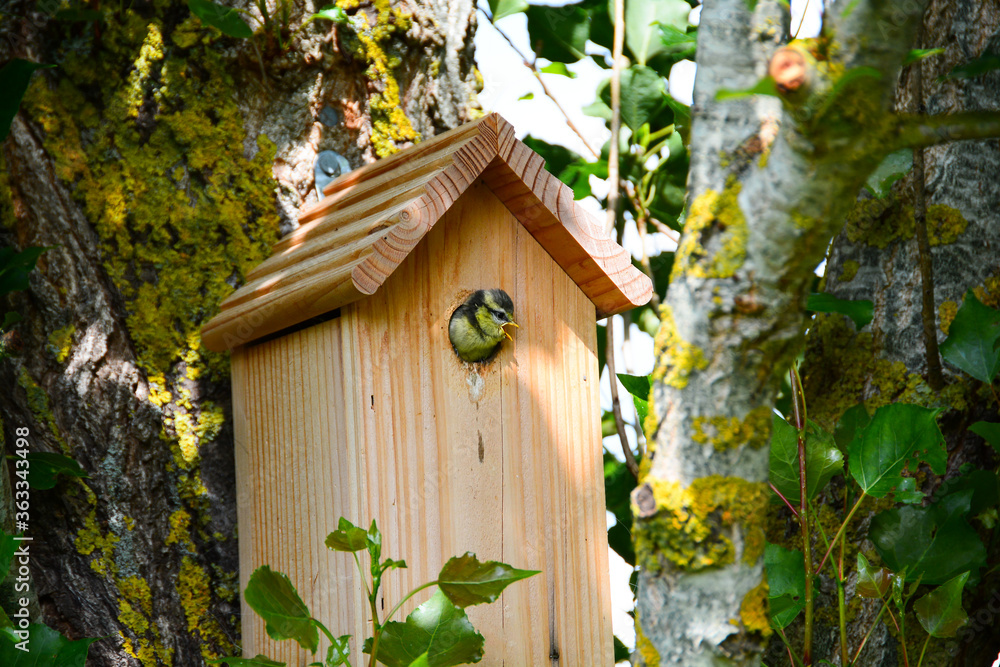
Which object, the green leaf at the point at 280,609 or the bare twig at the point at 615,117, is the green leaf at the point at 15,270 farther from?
the bare twig at the point at 615,117

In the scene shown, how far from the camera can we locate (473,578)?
1008 mm

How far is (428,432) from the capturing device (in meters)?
1.33

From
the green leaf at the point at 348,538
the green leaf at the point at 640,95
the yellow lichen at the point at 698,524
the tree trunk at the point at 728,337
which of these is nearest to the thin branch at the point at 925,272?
the green leaf at the point at 640,95

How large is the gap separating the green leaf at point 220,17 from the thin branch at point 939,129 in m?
1.15

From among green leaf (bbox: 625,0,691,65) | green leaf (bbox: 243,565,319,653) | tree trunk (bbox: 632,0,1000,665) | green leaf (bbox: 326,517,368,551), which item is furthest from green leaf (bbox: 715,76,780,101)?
green leaf (bbox: 625,0,691,65)

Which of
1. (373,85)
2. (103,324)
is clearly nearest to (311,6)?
(373,85)

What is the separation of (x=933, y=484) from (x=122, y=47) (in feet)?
5.87

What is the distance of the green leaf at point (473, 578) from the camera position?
3.29 ft

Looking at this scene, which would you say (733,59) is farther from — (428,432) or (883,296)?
(883,296)

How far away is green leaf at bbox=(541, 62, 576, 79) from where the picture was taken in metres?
2.11

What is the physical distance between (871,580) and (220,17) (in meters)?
1.44

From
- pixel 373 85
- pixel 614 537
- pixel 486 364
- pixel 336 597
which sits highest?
pixel 373 85

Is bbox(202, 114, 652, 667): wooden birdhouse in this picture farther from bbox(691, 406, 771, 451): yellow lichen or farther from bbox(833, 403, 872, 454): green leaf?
bbox(691, 406, 771, 451): yellow lichen

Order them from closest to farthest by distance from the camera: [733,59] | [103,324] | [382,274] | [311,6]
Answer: [733,59] < [382,274] < [103,324] < [311,6]
